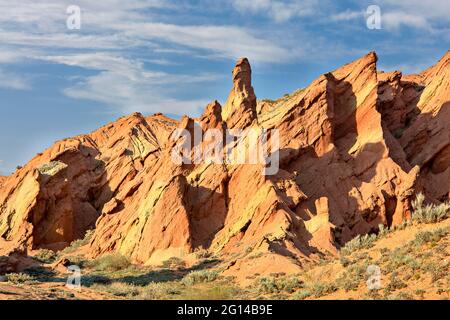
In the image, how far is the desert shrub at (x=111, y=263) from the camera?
4203 centimetres

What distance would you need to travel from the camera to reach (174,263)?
41.0m

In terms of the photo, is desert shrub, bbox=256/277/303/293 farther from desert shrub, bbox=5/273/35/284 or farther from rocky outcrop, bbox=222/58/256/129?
rocky outcrop, bbox=222/58/256/129

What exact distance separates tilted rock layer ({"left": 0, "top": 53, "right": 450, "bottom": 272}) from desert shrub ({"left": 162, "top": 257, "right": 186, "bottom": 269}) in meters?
0.74

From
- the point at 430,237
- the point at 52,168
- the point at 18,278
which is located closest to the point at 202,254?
the point at 18,278

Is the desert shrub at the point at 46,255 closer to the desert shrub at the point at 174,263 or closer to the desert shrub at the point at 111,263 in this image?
the desert shrub at the point at 111,263

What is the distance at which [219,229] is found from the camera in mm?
44906

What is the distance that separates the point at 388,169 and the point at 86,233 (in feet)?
74.8

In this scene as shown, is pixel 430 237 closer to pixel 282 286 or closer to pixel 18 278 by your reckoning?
pixel 282 286

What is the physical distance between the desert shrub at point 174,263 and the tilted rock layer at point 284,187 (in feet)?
2.42

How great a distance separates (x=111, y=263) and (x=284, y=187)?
11.5 metres

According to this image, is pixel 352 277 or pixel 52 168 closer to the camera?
pixel 352 277

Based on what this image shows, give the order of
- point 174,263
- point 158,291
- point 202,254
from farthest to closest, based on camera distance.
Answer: point 202,254 < point 174,263 < point 158,291

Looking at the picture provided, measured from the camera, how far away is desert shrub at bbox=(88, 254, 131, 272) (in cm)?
4203
